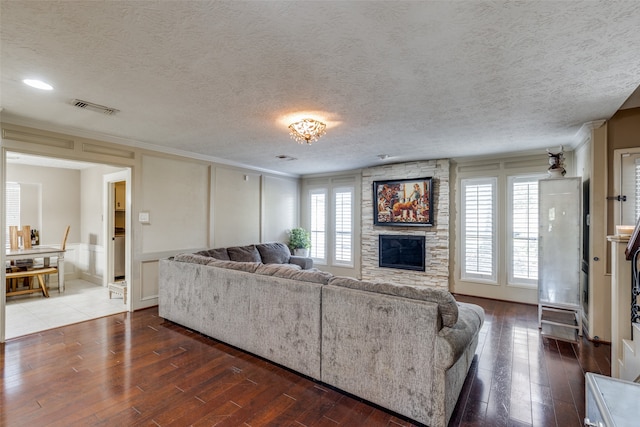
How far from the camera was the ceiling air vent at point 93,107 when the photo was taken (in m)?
2.85

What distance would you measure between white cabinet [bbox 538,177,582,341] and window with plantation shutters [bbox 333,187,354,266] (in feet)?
12.1

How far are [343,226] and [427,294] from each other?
4.88 metres

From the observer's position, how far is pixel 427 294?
6.81 ft

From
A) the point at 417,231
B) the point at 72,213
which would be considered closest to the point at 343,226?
the point at 417,231

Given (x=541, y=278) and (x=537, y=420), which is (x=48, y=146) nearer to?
(x=537, y=420)

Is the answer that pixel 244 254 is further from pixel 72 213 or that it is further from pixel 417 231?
pixel 72 213

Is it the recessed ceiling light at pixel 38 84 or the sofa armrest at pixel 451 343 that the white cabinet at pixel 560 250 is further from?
the recessed ceiling light at pixel 38 84

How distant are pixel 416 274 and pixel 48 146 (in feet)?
20.1

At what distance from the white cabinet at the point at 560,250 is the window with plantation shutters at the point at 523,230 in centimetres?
106

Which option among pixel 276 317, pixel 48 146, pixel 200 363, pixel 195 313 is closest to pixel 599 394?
pixel 276 317

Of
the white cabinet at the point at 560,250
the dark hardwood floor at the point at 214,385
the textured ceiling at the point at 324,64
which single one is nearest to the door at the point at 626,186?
the white cabinet at the point at 560,250

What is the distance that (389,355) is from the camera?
210 centimetres

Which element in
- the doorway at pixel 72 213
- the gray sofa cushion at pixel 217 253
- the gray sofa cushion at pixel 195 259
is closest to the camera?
the gray sofa cushion at pixel 195 259

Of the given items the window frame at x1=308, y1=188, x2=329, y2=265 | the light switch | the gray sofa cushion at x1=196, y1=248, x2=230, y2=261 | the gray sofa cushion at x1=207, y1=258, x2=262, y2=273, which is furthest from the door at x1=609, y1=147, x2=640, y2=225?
the light switch
